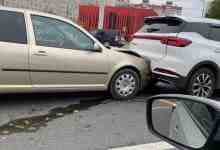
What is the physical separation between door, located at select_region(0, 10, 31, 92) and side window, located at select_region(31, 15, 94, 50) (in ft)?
0.78

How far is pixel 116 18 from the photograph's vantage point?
19531 millimetres

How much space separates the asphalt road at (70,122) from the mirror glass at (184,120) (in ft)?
7.20

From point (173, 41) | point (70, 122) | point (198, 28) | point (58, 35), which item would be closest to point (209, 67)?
point (198, 28)

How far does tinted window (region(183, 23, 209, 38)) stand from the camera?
645 centimetres

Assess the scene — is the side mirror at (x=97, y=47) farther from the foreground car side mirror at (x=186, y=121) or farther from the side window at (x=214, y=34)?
the foreground car side mirror at (x=186, y=121)

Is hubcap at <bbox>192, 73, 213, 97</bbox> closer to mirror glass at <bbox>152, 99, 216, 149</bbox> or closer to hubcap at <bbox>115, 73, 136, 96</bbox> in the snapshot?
hubcap at <bbox>115, 73, 136, 96</bbox>

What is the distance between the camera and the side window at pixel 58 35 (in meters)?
5.54

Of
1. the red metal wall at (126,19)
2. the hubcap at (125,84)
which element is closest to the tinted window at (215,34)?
the hubcap at (125,84)

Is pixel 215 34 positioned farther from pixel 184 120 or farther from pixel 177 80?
pixel 184 120

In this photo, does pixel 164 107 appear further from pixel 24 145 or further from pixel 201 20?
pixel 201 20

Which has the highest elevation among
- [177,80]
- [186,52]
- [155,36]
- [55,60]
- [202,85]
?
[155,36]

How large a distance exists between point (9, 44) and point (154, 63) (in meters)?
2.79

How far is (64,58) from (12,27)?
95 centimetres

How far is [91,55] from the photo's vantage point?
592cm
